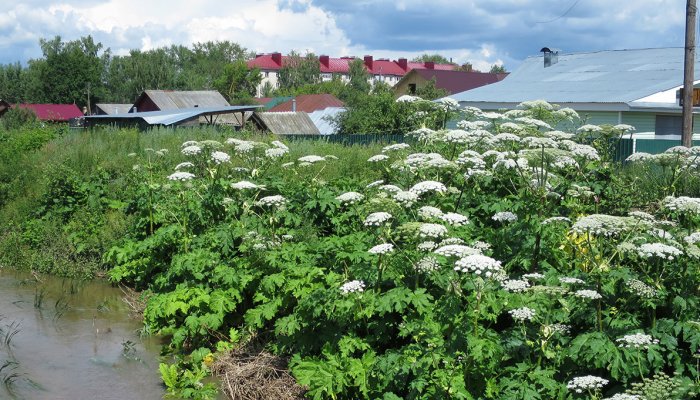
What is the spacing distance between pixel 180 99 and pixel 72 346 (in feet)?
160

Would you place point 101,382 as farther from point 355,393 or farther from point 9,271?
point 9,271

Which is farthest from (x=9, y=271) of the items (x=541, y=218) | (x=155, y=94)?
(x=155, y=94)

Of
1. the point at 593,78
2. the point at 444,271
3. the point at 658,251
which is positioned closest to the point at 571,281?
the point at 658,251

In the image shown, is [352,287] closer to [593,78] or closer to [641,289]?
[641,289]

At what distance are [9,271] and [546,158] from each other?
11143 millimetres

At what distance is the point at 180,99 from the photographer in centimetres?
5694

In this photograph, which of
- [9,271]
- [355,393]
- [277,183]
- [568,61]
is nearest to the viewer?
[355,393]

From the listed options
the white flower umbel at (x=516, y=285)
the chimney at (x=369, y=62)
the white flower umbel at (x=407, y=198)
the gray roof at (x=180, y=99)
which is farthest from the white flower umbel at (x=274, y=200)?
the chimney at (x=369, y=62)

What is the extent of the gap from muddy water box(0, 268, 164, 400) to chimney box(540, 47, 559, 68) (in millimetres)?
28983

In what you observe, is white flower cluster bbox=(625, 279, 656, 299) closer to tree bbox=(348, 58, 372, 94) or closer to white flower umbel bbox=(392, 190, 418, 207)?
white flower umbel bbox=(392, 190, 418, 207)

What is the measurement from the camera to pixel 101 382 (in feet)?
28.0

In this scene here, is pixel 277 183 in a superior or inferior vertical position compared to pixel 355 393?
superior

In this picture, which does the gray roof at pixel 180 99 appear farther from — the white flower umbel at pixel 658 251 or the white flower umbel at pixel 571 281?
the white flower umbel at pixel 658 251

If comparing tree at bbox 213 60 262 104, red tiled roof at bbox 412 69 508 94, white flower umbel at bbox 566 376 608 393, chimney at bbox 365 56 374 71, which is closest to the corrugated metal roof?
red tiled roof at bbox 412 69 508 94
